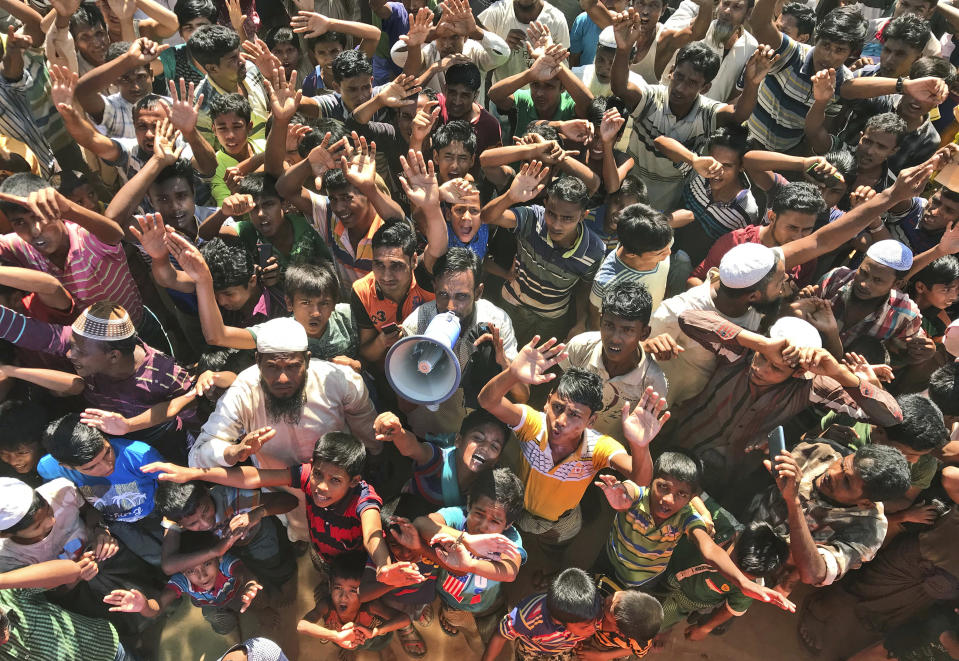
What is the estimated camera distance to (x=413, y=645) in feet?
13.6

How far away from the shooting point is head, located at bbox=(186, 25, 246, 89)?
5020mm

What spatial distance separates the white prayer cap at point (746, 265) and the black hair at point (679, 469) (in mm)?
1096

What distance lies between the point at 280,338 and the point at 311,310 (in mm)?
435

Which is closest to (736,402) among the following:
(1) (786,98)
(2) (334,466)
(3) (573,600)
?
(3) (573,600)

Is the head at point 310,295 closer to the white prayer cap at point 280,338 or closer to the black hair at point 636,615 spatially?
the white prayer cap at point 280,338

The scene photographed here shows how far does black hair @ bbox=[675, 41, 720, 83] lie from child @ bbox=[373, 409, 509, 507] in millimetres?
3380

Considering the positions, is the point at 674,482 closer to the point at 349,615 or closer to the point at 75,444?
the point at 349,615

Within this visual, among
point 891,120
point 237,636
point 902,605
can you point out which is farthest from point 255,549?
point 891,120

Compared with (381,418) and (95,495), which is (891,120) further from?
(95,495)

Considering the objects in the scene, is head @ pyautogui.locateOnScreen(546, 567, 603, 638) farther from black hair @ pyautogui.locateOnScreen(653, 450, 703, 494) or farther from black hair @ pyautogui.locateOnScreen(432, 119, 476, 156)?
black hair @ pyautogui.locateOnScreen(432, 119, 476, 156)

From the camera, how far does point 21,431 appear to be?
3492mm

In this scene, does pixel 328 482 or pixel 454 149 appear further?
pixel 454 149

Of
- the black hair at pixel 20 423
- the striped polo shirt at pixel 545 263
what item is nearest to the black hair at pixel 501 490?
the striped polo shirt at pixel 545 263

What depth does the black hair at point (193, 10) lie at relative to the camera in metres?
5.73
